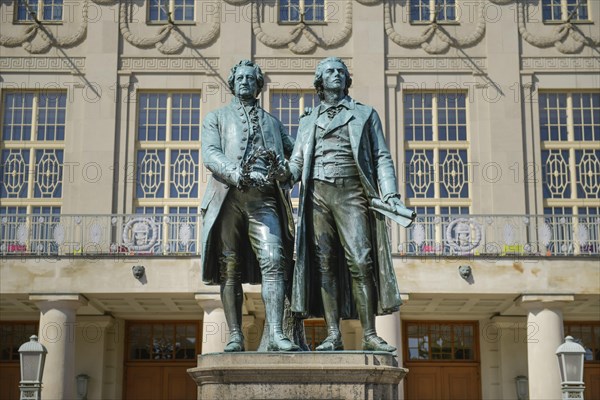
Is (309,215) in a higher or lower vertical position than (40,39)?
lower

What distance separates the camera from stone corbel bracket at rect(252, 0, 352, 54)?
29.6 metres

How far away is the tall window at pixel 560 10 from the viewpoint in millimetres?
30047

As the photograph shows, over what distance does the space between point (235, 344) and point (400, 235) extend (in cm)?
1778

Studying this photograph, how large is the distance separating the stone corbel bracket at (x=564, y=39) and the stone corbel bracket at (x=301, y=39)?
4887mm

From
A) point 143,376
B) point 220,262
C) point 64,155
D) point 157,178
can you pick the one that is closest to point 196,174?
point 157,178

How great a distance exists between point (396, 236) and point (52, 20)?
36.7ft

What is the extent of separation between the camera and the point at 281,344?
9062 mm

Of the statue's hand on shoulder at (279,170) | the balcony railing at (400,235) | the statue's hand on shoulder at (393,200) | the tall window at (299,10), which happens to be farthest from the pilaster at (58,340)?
the statue's hand on shoulder at (393,200)

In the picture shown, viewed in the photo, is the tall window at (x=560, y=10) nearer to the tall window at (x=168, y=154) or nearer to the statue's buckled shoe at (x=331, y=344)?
the tall window at (x=168, y=154)

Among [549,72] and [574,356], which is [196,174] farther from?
[574,356]

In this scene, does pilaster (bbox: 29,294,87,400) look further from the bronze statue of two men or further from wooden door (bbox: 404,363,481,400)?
the bronze statue of two men

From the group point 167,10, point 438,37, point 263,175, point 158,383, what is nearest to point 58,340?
point 158,383

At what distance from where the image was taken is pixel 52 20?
98.8 ft

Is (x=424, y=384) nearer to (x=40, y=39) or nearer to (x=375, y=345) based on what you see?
(x=40, y=39)
